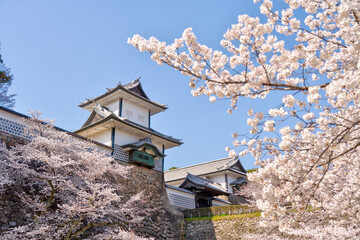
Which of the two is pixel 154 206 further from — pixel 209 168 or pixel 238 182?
pixel 209 168

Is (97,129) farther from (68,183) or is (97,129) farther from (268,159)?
(268,159)

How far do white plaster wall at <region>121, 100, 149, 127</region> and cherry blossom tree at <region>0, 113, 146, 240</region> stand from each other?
4.37 metres

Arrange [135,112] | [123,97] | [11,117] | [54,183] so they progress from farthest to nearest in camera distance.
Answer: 1. [135,112]
2. [123,97]
3. [11,117]
4. [54,183]

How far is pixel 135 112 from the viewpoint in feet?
49.8

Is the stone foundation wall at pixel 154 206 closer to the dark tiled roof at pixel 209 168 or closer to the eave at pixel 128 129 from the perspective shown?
the eave at pixel 128 129

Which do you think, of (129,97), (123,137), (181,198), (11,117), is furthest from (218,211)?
(11,117)

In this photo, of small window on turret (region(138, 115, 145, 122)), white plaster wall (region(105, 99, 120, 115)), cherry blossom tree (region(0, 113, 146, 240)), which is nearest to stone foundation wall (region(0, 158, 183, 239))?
cherry blossom tree (region(0, 113, 146, 240))

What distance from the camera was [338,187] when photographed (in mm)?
6438

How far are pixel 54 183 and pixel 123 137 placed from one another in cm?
485

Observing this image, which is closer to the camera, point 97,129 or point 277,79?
point 277,79

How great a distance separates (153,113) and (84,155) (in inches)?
259

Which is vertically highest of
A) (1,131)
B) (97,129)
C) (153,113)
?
(153,113)

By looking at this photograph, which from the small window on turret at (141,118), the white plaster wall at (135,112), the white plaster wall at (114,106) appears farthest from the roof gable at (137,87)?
the small window on turret at (141,118)

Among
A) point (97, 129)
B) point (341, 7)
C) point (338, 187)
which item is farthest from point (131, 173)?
point (341, 7)
